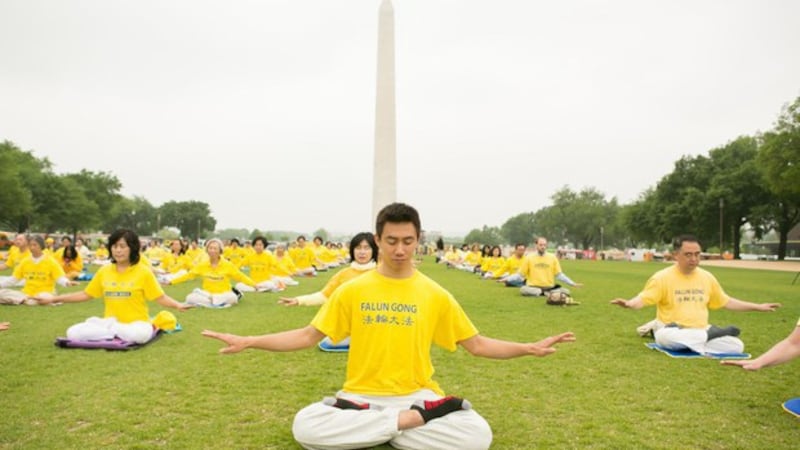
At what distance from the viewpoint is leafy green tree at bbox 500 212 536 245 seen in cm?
14325

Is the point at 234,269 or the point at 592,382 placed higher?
the point at 234,269

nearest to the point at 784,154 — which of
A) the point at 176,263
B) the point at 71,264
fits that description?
the point at 176,263

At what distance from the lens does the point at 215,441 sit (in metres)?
4.41

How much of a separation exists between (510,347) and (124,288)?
6002 mm

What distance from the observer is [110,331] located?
26.5 ft

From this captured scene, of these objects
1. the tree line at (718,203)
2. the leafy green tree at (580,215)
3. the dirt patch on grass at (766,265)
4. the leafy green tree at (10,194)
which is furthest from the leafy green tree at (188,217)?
the dirt patch on grass at (766,265)

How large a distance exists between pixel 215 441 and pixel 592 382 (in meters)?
4.07

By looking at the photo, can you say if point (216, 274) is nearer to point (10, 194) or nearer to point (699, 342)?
point (699, 342)

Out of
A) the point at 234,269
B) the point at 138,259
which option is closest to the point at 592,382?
the point at 138,259

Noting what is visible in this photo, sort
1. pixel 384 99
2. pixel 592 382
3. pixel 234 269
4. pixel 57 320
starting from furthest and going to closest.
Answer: pixel 384 99 < pixel 234 269 < pixel 57 320 < pixel 592 382

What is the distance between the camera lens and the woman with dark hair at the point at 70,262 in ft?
58.3

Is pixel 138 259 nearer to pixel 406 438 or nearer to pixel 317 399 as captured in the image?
pixel 317 399

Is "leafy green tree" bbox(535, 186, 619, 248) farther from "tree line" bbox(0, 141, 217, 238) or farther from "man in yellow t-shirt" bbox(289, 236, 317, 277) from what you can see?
"man in yellow t-shirt" bbox(289, 236, 317, 277)

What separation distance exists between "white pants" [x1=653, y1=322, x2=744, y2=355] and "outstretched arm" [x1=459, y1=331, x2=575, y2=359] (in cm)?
462
